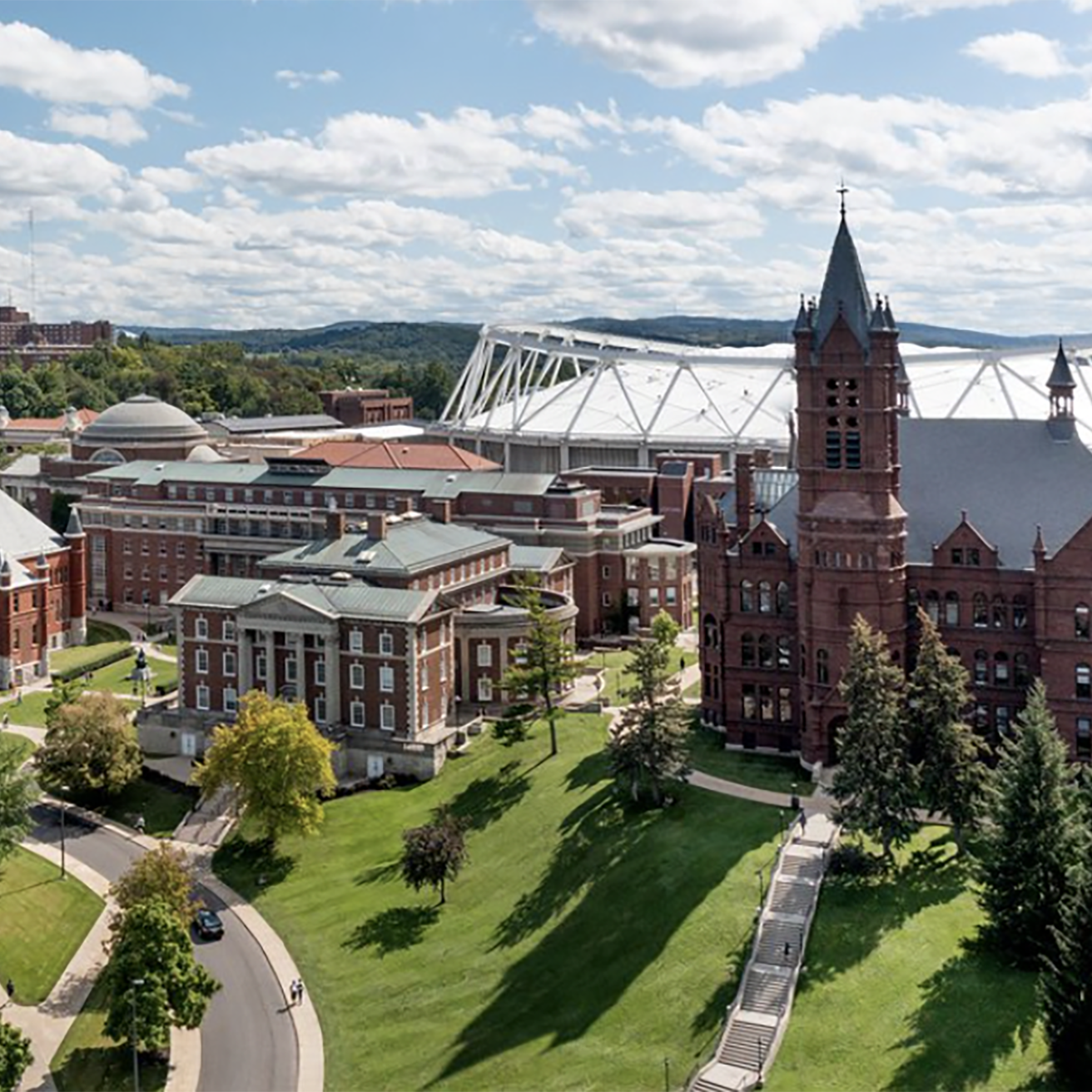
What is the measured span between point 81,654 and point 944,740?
88.0 meters

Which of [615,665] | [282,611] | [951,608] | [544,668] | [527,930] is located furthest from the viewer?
[615,665]

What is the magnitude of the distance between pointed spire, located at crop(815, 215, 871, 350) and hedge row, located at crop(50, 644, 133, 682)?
73796 millimetres

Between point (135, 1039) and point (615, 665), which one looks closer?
point (135, 1039)

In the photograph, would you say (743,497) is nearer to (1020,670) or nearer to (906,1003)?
(1020,670)

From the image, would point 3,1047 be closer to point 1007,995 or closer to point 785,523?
point 1007,995

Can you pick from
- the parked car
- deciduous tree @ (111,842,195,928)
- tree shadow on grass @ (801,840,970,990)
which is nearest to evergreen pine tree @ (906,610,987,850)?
tree shadow on grass @ (801,840,970,990)

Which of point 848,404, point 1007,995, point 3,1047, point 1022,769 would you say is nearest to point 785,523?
point 848,404

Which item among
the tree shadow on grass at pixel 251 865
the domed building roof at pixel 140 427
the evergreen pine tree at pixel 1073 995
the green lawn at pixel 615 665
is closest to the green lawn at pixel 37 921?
the tree shadow on grass at pixel 251 865

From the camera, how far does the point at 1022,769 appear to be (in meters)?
58.1

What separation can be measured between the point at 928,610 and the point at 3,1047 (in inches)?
2102

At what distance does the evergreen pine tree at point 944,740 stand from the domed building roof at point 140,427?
391 feet

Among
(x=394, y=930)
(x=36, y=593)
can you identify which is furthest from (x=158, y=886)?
(x=36, y=593)

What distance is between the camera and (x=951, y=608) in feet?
258

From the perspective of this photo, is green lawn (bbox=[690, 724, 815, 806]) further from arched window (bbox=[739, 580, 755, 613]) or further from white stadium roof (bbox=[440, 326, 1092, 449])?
white stadium roof (bbox=[440, 326, 1092, 449])
